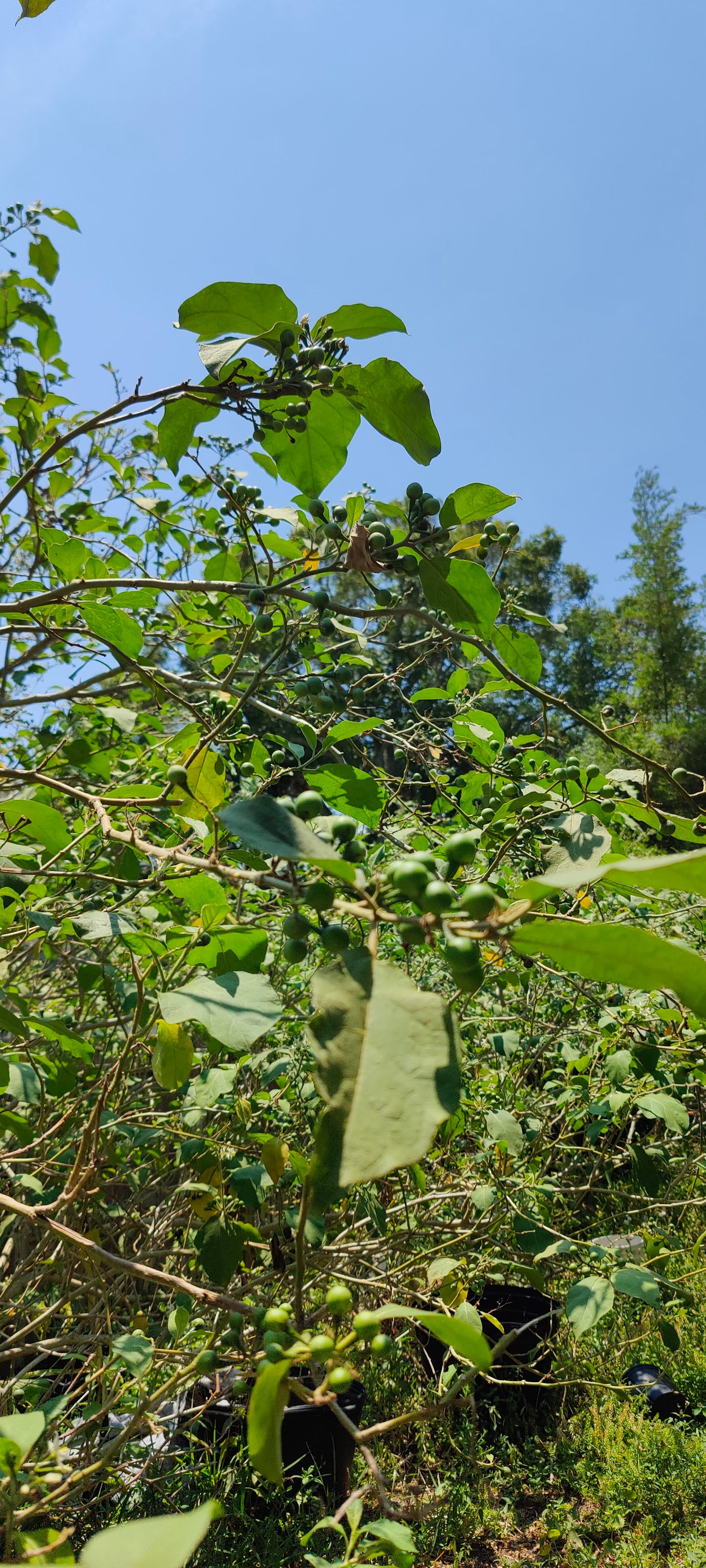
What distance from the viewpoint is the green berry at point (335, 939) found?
1.90ft

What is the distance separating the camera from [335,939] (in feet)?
1.91

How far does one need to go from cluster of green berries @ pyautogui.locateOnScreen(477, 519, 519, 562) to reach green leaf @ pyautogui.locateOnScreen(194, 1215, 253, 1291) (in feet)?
3.30

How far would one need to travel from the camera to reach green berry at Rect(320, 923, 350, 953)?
0.58 meters

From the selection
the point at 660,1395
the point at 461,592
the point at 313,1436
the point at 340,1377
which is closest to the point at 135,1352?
the point at 340,1377

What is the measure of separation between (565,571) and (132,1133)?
104 feet

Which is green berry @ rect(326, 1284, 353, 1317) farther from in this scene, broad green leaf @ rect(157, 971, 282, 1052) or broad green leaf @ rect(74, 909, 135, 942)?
broad green leaf @ rect(74, 909, 135, 942)

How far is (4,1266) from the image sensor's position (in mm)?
2016

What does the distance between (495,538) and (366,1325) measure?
3.23ft

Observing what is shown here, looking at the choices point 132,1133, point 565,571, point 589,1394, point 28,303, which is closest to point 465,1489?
point 589,1394

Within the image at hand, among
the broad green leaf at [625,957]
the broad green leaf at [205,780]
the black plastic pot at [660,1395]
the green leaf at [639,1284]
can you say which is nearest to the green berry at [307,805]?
the broad green leaf at [625,957]

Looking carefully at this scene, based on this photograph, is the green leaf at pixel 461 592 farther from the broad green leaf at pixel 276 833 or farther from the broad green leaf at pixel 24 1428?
the broad green leaf at pixel 24 1428

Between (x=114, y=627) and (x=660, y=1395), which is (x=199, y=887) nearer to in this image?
(x=114, y=627)

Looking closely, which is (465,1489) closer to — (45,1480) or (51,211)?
(45,1480)

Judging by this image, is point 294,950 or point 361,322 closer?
point 294,950
